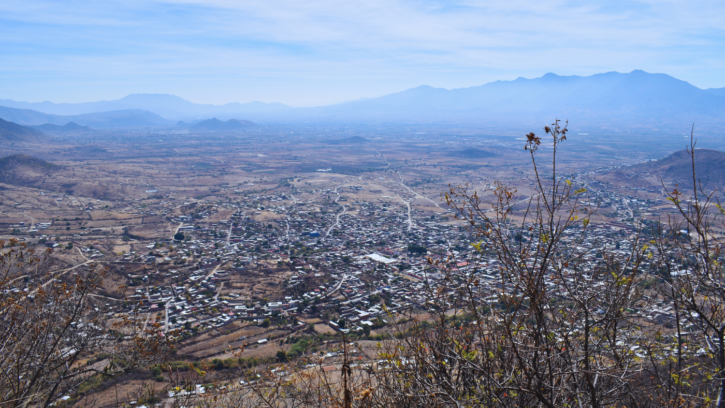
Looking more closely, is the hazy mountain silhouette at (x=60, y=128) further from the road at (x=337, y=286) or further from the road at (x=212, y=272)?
the road at (x=337, y=286)

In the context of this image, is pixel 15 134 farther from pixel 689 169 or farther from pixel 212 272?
pixel 689 169

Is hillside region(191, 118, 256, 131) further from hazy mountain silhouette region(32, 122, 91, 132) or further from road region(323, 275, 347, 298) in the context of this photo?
road region(323, 275, 347, 298)

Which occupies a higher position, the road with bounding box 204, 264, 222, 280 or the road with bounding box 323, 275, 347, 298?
the road with bounding box 204, 264, 222, 280

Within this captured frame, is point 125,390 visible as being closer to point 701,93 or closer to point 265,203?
point 265,203

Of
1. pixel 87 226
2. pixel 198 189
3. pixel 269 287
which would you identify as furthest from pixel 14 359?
pixel 198 189

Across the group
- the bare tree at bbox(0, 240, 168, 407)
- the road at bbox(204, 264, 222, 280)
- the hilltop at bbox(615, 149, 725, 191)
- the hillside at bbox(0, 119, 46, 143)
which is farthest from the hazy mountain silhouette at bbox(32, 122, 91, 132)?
the bare tree at bbox(0, 240, 168, 407)

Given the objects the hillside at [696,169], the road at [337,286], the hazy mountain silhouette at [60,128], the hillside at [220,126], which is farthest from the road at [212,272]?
the hazy mountain silhouette at [60,128]
